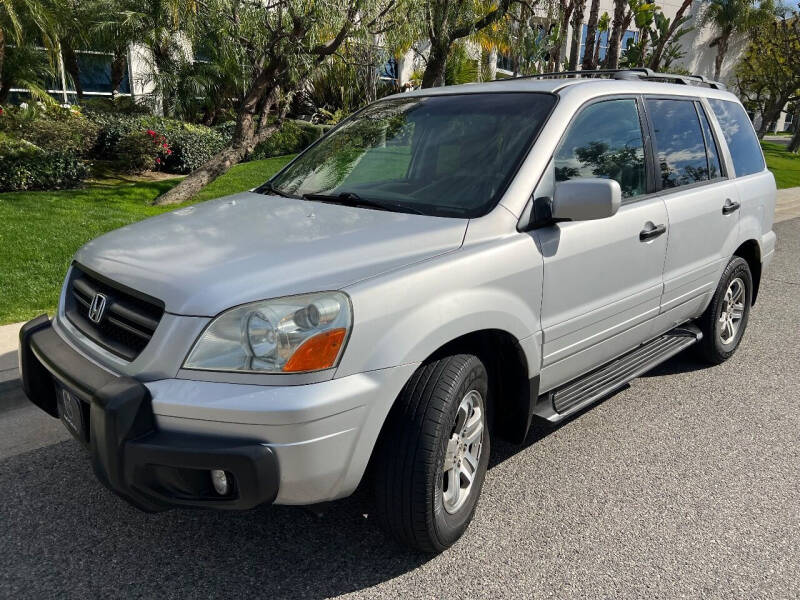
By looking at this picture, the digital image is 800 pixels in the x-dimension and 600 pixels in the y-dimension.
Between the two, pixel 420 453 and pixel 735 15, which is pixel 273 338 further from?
pixel 735 15

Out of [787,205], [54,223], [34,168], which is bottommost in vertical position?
[787,205]

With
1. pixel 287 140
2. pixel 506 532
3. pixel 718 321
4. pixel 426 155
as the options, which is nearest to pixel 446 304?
pixel 506 532

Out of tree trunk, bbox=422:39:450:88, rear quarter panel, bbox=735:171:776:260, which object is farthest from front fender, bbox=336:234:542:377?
tree trunk, bbox=422:39:450:88

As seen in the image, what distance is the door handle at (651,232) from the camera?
3.59m

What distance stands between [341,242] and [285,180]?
1334 millimetres

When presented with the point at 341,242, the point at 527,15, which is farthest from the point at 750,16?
the point at 341,242

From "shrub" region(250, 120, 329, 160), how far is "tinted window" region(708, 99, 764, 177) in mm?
12543

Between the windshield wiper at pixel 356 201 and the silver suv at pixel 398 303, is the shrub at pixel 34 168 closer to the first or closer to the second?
the silver suv at pixel 398 303

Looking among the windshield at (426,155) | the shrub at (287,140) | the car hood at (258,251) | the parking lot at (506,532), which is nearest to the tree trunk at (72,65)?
the shrub at (287,140)

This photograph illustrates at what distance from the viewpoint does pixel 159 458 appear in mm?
2225

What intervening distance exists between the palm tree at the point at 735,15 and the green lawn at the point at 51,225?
4216 cm

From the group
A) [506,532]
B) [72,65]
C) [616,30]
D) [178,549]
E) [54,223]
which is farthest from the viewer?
[72,65]

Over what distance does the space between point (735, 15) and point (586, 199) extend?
4891 cm

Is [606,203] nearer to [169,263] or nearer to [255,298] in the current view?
[255,298]
